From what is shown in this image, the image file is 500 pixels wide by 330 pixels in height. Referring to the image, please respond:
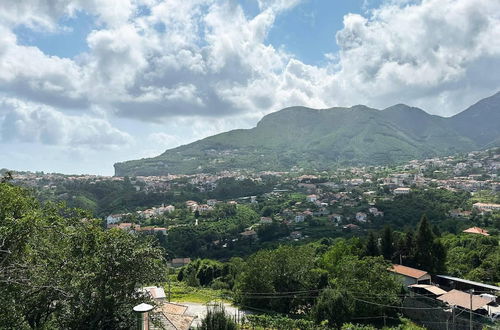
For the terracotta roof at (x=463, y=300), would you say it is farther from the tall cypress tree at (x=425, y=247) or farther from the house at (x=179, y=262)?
the house at (x=179, y=262)

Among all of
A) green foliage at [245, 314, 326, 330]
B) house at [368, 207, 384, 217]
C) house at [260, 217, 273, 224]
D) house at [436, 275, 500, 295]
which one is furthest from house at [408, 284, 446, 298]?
house at [260, 217, 273, 224]

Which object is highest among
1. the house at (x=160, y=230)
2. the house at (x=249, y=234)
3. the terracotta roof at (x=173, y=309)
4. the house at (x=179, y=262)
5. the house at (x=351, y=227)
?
the terracotta roof at (x=173, y=309)

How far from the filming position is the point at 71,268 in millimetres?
11484

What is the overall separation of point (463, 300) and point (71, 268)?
2162 cm

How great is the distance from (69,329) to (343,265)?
Result: 18506mm

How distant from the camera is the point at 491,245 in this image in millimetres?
37938

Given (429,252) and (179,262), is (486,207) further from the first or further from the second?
(179,262)

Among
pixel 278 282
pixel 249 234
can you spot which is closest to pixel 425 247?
pixel 278 282

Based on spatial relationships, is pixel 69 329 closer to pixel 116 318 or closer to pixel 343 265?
pixel 116 318

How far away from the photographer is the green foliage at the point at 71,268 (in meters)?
10.0

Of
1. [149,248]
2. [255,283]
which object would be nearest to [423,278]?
[255,283]

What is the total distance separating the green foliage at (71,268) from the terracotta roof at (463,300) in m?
18.0

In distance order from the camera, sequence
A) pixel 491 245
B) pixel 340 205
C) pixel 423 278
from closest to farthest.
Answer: pixel 423 278 < pixel 491 245 < pixel 340 205

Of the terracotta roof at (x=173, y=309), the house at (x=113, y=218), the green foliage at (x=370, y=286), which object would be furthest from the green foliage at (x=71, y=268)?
the house at (x=113, y=218)
